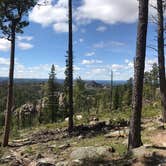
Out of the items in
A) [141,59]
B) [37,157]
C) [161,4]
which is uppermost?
[161,4]

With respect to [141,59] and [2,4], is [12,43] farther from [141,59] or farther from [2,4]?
[141,59]

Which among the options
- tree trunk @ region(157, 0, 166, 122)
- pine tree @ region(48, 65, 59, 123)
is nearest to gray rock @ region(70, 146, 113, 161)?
tree trunk @ region(157, 0, 166, 122)

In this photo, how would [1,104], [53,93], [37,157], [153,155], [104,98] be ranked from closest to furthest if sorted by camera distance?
1. [153,155]
2. [37,157]
3. [53,93]
4. [104,98]
5. [1,104]

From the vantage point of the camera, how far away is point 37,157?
566 inches

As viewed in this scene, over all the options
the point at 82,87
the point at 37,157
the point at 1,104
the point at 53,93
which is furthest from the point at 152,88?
the point at 1,104

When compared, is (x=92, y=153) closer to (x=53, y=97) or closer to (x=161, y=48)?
(x=161, y=48)

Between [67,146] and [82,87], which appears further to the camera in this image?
[82,87]

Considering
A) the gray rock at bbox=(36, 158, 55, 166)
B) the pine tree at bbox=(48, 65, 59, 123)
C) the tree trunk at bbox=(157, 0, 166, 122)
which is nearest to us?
the gray rock at bbox=(36, 158, 55, 166)

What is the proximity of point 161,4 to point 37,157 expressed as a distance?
33.9 ft

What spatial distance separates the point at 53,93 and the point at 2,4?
4466cm

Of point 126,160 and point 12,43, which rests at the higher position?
point 12,43

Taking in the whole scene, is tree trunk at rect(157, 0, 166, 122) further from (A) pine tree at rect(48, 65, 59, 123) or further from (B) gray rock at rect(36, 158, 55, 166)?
(A) pine tree at rect(48, 65, 59, 123)

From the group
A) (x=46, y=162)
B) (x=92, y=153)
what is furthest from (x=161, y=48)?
(x=46, y=162)

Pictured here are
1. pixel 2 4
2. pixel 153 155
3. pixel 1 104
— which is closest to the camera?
pixel 153 155
